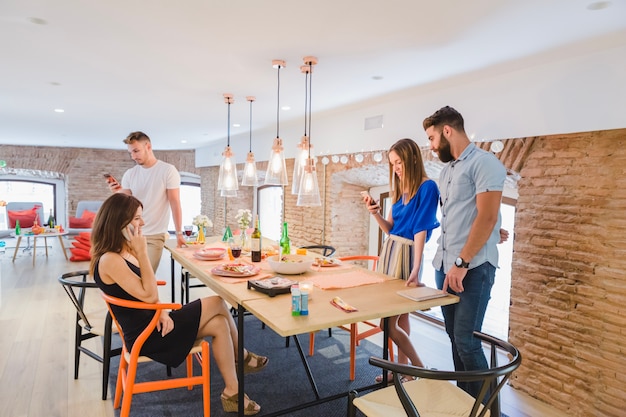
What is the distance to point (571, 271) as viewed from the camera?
258cm

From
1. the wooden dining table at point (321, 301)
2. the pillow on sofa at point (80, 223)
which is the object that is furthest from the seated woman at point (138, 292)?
the pillow on sofa at point (80, 223)

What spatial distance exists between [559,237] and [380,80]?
5.49 feet

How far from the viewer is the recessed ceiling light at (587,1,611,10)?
1742mm

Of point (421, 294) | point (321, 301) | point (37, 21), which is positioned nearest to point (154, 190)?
point (37, 21)

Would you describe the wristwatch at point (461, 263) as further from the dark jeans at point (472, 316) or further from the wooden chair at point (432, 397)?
the wooden chair at point (432, 397)

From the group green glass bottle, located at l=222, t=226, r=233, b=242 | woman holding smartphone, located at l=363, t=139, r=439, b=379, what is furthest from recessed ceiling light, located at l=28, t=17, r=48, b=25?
woman holding smartphone, located at l=363, t=139, r=439, b=379

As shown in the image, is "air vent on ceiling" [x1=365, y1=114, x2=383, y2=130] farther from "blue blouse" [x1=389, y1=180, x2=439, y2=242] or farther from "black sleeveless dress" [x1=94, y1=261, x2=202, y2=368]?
"black sleeveless dress" [x1=94, y1=261, x2=202, y2=368]

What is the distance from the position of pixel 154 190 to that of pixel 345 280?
1.87m

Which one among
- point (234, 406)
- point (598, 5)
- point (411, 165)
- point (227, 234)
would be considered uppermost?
point (598, 5)

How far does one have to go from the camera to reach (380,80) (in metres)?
3.13

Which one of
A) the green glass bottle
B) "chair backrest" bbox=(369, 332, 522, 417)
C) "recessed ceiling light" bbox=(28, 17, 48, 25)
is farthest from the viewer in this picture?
the green glass bottle

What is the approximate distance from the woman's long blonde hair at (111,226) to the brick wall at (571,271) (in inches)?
98.1

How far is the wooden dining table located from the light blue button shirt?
247 millimetres

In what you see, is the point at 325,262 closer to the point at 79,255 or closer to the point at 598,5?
the point at 598,5
